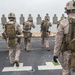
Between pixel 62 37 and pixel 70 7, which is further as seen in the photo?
pixel 62 37

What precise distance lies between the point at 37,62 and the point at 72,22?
401 cm

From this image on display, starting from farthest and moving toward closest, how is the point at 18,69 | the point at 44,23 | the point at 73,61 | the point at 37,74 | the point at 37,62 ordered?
the point at 44,23
the point at 37,62
the point at 18,69
the point at 37,74
the point at 73,61

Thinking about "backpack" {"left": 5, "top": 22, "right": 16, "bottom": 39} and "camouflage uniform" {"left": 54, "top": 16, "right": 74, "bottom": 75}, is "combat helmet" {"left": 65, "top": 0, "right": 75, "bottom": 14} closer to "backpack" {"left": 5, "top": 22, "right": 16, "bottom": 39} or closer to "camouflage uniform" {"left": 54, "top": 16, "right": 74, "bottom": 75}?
"camouflage uniform" {"left": 54, "top": 16, "right": 74, "bottom": 75}

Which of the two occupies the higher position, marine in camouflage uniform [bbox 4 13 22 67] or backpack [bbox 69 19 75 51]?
backpack [bbox 69 19 75 51]

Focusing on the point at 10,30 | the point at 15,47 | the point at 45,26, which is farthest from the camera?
the point at 45,26

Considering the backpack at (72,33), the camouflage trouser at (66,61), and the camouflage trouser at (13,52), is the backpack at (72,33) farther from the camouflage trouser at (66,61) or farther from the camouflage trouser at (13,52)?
the camouflage trouser at (13,52)

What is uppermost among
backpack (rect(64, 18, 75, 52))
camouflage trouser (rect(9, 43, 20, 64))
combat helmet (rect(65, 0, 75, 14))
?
combat helmet (rect(65, 0, 75, 14))

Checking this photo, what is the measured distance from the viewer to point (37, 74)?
698 cm

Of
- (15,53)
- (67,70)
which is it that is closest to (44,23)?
(15,53)

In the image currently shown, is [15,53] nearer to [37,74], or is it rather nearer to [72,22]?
[37,74]

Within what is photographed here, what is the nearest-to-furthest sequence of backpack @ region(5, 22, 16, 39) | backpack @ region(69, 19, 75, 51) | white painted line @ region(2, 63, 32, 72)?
1. backpack @ region(69, 19, 75, 51)
2. white painted line @ region(2, 63, 32, 72)
3. backpack @ region(5, 22, 16, 39)

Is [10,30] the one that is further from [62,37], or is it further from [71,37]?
[71,37]

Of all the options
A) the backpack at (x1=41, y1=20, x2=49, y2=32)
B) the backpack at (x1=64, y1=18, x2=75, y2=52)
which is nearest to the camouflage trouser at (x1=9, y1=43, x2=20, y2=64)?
the backpack at (x1=41, y1=20, x2=49, y2=32)

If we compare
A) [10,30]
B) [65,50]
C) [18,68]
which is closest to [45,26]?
[10,30]
